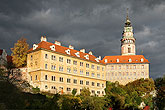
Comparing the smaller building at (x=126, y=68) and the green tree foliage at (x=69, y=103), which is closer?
the green tree foliage at (x=69, y=103)

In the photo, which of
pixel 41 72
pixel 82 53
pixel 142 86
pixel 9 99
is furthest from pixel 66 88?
pixel 9 99

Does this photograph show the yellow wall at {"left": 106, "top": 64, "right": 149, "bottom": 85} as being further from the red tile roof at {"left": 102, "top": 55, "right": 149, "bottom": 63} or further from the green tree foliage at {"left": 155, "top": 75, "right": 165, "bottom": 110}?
the green tree foliage at {"left": 155, "top": 75, "right": 165, "bottom": 110}

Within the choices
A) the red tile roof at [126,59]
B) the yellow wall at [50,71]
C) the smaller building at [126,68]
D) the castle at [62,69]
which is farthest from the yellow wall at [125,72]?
the yellow wall at [50,71]

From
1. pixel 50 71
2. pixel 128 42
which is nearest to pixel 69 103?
pixel 50 71

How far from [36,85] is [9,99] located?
29.4m

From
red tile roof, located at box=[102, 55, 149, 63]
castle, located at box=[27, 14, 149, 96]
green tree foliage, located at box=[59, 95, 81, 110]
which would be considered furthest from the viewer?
red tile roof, located at box=[102, 55, 149, 63]

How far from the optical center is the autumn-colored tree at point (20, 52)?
2564 inches

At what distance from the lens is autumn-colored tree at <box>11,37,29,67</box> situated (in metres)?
65.1

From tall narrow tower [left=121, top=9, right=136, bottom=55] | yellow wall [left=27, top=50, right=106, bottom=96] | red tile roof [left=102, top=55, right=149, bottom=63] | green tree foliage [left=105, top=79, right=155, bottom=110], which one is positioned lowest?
green tree foliage [left=105, top=79, right=155, bottom=110]

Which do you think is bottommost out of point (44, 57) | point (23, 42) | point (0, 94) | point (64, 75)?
point (0, 94)

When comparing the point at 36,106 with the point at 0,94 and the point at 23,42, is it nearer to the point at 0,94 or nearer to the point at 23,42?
the point at 0,94

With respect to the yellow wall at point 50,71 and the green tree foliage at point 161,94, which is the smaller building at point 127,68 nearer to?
the yellow wall at point 50,71

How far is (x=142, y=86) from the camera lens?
7512 cm

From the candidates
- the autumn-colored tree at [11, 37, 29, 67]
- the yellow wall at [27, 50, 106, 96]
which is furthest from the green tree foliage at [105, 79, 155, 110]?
the autumn-colored tree at [11, 37, 29, 67]
